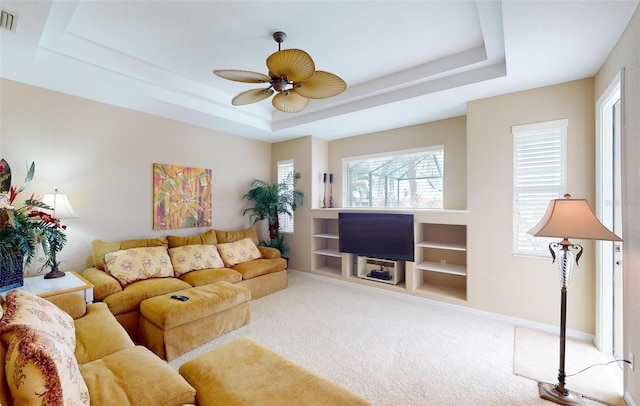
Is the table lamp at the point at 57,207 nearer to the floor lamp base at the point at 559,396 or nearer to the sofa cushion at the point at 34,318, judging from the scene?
the sofa cushion at the point at 34,318

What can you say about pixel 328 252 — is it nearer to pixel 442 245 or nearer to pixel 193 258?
pixel 442 245

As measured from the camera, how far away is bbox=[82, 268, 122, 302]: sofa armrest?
2.62m

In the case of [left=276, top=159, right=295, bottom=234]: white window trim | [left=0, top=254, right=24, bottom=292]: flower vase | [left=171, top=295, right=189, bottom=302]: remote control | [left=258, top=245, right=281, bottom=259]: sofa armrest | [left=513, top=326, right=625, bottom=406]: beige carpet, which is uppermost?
[left=276, top=159, right=295, bottom=234]: white window trim

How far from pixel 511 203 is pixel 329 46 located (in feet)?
8.72

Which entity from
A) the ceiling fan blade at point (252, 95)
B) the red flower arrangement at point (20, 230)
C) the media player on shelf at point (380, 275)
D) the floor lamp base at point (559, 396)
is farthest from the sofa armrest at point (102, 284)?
the floor lamp base at point (559, 396)

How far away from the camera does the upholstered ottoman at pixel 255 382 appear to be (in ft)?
4.49

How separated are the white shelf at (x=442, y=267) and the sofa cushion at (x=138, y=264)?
11.1 ft

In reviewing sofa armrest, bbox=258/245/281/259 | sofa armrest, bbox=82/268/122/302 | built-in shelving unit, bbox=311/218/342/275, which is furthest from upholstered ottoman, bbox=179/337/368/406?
built-in shelving unit, bbox=311/218/342/275

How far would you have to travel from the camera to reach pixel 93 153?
3.36 metres

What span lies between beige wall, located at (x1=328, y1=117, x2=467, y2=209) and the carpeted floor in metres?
1.69

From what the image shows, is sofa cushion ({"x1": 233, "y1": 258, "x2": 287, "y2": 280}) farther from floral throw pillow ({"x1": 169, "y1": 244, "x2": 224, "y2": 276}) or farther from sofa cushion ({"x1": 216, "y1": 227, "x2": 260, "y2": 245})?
sofa cushion ({"x1": 216, "y1": 227, "x2": 260, "y2": 245})

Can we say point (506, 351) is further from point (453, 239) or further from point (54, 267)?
point (54, 267)

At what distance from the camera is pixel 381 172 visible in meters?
4.82

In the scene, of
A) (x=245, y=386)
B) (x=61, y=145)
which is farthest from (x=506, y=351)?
(x=61, y=145)
